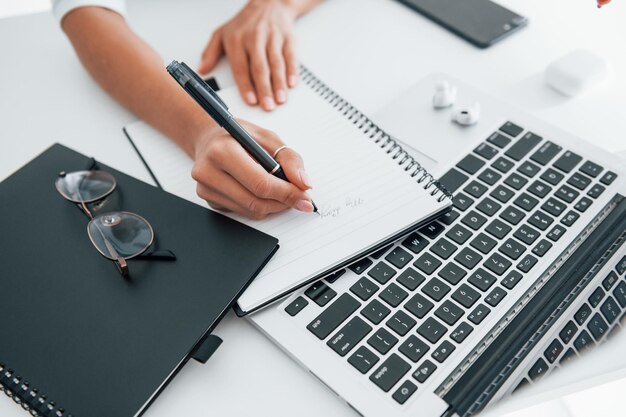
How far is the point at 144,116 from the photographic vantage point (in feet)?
2.71

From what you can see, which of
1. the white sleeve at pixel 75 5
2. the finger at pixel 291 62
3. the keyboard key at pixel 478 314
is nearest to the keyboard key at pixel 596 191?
the keyboard key at pixel 478 314

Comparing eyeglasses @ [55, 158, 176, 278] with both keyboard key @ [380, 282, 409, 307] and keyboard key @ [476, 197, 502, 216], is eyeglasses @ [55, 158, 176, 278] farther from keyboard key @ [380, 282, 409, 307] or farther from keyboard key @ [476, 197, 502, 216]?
keyboard key @ [476, 197, 502, 216]

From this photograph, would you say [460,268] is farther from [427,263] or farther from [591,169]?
[591,169]

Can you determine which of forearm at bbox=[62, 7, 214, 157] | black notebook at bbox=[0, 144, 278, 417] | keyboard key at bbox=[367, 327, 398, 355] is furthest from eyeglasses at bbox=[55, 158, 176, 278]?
A: keyboard key at bbox=[367, 327, 398, 355]

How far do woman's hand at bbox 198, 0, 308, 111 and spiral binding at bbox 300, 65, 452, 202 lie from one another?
1.3 inches

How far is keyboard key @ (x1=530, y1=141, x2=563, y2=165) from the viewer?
72cm

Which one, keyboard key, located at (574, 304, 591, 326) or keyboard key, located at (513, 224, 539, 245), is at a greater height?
keyboard key, located at (513, 224, 539, 245)

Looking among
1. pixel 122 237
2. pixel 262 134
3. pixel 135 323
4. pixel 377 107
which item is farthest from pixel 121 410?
pixel 377 107

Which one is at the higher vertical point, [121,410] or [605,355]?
[121,410]

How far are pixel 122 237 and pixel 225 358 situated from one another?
0.17 meters

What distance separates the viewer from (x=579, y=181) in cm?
69

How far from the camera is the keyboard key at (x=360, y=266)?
625 millimetres

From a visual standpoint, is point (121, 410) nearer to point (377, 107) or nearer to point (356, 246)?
point (356, 246)

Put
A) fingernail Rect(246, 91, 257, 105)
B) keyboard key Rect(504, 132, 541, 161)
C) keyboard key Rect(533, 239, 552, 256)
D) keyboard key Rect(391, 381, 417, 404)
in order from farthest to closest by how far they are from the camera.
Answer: fingernail Rect(246, 91, 257, 105), keyboard key Rect(504, 132, 541, 161), keyboard key Rect(533, 239, 552, 256), keyboard key Rect(391, 381, 417, 404)
